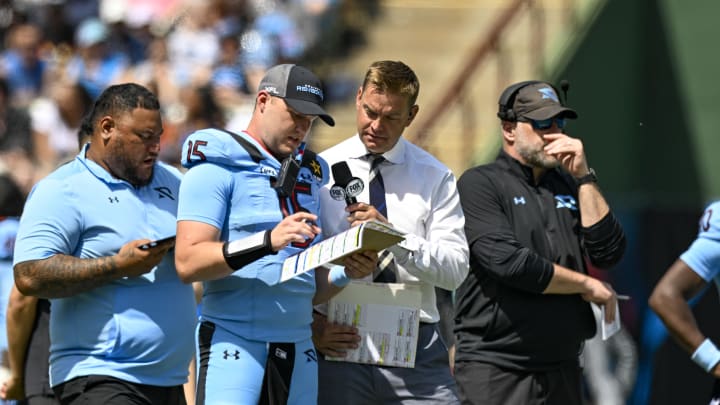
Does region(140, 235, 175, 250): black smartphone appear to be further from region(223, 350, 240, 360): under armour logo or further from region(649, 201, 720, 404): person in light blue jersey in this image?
region(649, 201, 720, 404): person in light blue jersey

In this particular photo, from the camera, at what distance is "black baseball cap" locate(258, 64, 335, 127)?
16.9 feet

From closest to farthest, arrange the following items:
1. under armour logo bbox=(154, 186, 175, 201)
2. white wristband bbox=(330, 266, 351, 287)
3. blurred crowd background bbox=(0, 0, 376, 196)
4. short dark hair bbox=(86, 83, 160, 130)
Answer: white wristband bbox=(330, 266, 351, 287) < short dark hair bbox=(86, 83, 160, 130) < under armour logo bbox=(154, 186, 175, 201) < blurred crowd background bbox=(0, 0, 376, 196)

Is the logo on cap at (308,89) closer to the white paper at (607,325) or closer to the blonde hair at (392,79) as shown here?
the blonde hair at (392,79)

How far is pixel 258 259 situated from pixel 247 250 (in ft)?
0.55

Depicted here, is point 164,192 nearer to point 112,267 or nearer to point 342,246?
point 112,267

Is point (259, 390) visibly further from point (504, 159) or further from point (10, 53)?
point (10, 53)

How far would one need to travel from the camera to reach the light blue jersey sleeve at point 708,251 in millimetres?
6113

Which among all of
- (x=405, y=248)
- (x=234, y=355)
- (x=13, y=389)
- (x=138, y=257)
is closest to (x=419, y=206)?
(x=405, y=248)

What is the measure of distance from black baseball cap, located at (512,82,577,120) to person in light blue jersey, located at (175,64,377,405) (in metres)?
1.46

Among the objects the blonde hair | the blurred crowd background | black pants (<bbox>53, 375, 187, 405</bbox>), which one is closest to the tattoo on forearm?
black pants (<bbox>53, 375, 187, 405</bbox>)

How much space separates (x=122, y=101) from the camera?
5.57m

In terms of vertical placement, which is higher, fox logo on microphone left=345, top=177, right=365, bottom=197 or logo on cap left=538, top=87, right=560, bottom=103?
logo on cap left=538, top=87, right=560, bottom=103

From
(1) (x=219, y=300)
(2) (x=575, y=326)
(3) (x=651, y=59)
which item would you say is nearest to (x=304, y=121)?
(1) (x=219, y=300)

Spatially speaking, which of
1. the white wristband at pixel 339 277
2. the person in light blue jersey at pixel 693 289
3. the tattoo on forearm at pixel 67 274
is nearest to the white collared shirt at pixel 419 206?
the white wristband at pixel 339 277
